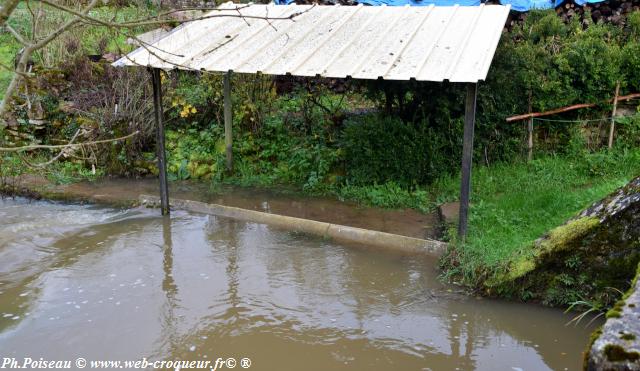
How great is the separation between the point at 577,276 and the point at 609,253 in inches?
16.1

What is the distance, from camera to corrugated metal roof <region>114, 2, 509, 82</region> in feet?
23.1

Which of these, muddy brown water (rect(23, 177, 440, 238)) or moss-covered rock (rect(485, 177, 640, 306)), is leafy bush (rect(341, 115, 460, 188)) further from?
moss-covered rock (rect(485, 177, 640, 306))

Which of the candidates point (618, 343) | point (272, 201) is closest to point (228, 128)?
point (272, 201)

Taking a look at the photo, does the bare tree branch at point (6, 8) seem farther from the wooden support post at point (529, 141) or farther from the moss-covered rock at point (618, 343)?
the wooden support post at point (529, 141)

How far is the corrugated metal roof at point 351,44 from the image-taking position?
703cm

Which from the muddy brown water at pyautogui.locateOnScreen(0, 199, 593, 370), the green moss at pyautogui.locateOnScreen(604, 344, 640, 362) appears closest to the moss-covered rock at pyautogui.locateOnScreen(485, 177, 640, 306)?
the muddy brown water at pyautogui.locateOnScreen(0, 199, 593, 370)

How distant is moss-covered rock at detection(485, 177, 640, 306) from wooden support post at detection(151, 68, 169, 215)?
5.25 metres

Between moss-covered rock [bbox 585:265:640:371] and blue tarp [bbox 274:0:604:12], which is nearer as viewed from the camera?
moss-covered rock [bbox 585:265:640:371]

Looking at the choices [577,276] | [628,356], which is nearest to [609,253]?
[577,276]

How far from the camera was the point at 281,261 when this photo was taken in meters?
7.58

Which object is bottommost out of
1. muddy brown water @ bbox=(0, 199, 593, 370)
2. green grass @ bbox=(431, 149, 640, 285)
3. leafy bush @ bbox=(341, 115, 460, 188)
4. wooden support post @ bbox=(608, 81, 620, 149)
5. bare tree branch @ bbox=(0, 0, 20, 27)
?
muddy brown water @ bbox=(0, 199, 593, 370)

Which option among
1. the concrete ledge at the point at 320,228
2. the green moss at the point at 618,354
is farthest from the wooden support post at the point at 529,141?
the green moss at the point at 618,354

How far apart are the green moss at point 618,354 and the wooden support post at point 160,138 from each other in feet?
24.0

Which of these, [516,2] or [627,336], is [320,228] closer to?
[627,336]
